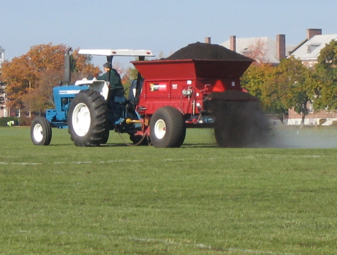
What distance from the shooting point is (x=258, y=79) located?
280ft

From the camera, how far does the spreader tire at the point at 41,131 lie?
22719 millimetres

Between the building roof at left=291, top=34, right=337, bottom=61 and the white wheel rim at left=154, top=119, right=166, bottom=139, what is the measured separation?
9622 centimetres

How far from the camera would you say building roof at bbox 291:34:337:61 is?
11600cm

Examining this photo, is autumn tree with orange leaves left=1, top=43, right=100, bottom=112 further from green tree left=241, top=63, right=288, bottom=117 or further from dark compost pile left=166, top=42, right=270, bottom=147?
dark compost pile left=166, top=42, right=270, bottom=147

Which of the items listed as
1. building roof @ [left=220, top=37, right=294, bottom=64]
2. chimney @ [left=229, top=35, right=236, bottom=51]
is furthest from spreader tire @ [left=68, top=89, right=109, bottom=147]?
chimney @ [left=229, top=35, right=236, bottom=51]

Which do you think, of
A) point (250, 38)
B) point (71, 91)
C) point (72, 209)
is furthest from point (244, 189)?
point (250, 38)

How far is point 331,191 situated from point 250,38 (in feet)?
448

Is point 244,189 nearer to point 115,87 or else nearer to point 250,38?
point 115,87

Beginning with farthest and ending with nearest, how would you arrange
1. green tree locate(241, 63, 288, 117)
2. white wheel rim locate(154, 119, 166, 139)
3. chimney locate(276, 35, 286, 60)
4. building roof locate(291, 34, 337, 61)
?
chimney locate(276, 35, 286, 60), building roof locate(291, 34, 337, 61), green tree locate(241, 63, 288, 117), white wheel rim locate(154, 119, 166, 139)

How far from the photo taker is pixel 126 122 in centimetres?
2180

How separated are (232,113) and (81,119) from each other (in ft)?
14.6

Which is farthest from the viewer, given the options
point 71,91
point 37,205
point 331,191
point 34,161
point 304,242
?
point 71,91

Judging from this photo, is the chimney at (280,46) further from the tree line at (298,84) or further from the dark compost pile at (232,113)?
the dark compost pile at (232,113)

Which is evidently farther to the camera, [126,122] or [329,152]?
[126,122]
